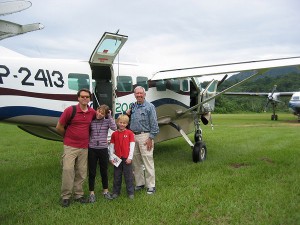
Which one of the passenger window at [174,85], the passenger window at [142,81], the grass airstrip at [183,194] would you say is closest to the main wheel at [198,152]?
the grass airstrip at [183,194]

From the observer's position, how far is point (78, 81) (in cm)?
686

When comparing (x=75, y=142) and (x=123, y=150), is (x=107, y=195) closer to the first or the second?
(x=123, y=150)

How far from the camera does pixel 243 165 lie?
8.36 metres

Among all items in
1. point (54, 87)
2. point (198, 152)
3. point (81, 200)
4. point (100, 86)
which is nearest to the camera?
point (81, 200)

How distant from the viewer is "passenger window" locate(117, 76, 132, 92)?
25.4 ft

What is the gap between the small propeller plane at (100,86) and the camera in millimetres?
5957

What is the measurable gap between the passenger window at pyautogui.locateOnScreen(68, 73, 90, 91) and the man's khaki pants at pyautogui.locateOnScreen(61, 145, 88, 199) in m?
1.95

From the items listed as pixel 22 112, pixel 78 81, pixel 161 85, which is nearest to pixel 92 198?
pixel 22 112

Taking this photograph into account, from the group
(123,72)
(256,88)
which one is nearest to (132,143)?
(123,72)

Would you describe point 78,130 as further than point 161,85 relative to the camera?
No

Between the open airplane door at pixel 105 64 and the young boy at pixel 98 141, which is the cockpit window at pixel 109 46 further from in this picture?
the young boy at pixel 98 141

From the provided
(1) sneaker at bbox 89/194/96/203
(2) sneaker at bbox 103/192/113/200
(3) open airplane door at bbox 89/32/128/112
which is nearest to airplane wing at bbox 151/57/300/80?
(3) open airplane door at bbox 89/32/128/112

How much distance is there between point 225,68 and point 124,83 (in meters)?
2.61

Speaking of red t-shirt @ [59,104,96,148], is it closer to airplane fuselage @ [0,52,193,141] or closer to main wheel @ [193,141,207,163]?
airplane fuselage @ [0,52,193,141]
